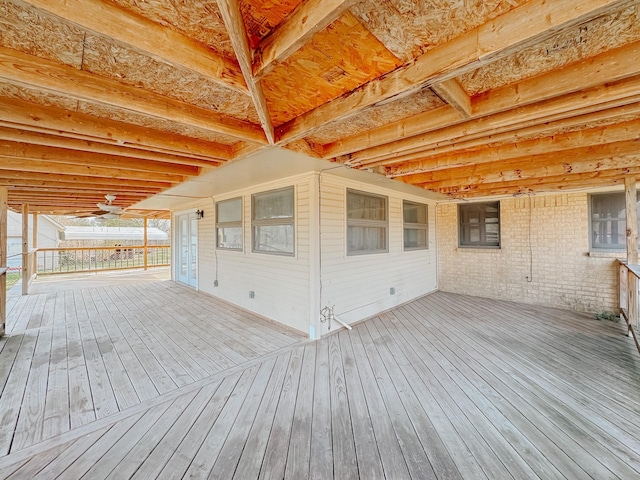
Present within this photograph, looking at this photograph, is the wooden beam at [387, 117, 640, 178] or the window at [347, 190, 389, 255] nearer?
the wooden beam at [387, 117, 640, 178]

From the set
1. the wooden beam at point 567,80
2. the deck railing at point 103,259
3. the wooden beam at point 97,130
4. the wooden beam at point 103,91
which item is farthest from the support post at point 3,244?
the wooden beam at point 567,80

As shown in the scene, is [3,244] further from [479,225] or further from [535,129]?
[479,225]

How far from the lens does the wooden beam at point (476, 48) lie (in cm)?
114

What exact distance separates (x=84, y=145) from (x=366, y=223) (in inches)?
156

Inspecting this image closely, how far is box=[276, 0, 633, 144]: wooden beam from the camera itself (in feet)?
3.75

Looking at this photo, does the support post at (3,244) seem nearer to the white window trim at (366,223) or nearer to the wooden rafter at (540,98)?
the white window trim at (366,223)

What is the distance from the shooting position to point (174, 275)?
339 inches

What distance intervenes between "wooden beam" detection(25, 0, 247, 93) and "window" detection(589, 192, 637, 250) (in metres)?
6.80

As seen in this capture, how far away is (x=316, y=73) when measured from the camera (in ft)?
5.84

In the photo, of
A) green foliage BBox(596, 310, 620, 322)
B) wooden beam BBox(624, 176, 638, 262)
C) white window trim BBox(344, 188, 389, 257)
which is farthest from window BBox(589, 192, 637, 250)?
white window trim BBox(344, 188, 389, 257)

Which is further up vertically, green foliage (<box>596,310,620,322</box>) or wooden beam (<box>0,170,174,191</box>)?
wooden beam (<box>0,170,174,191</box>)

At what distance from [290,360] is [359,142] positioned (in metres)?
2.64

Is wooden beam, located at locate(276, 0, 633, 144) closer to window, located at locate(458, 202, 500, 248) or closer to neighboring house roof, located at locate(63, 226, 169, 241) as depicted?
window, located at locate(458, 202, 500, 248)

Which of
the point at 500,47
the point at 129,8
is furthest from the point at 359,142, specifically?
the point at 129,8
